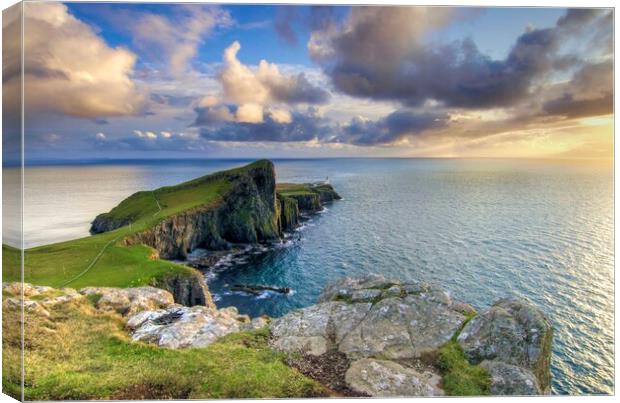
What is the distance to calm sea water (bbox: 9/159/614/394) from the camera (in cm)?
3039

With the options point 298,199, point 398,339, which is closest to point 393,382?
point 398,339

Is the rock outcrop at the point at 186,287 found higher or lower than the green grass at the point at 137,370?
lower

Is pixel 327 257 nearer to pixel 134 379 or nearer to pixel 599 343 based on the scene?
pixel 599 343

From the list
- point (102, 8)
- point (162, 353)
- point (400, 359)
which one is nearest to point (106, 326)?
point (162, 353)

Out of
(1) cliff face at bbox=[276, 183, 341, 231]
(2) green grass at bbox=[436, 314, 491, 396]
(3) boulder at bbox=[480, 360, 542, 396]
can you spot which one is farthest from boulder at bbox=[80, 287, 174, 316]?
(1) cliff face at bbox=[276, 183, 341, 231]

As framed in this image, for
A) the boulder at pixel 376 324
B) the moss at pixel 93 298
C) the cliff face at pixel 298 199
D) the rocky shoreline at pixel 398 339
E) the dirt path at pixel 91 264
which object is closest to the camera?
the rocky shoreline at pixel 398 339

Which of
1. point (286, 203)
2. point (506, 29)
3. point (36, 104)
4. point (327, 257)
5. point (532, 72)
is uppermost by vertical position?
point (506, 29)

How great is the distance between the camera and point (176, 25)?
645 inches

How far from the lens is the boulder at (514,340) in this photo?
10688 millimetres

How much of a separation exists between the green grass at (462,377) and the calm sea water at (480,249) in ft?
22.2

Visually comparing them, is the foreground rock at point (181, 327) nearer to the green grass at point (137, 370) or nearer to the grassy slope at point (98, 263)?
the green grass at point (137, 370)

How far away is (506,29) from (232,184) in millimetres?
66263

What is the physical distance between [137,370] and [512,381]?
445 inches

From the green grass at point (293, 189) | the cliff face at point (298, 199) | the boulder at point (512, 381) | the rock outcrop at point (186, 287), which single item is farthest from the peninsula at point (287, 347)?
the green grass at point (293, 189)
